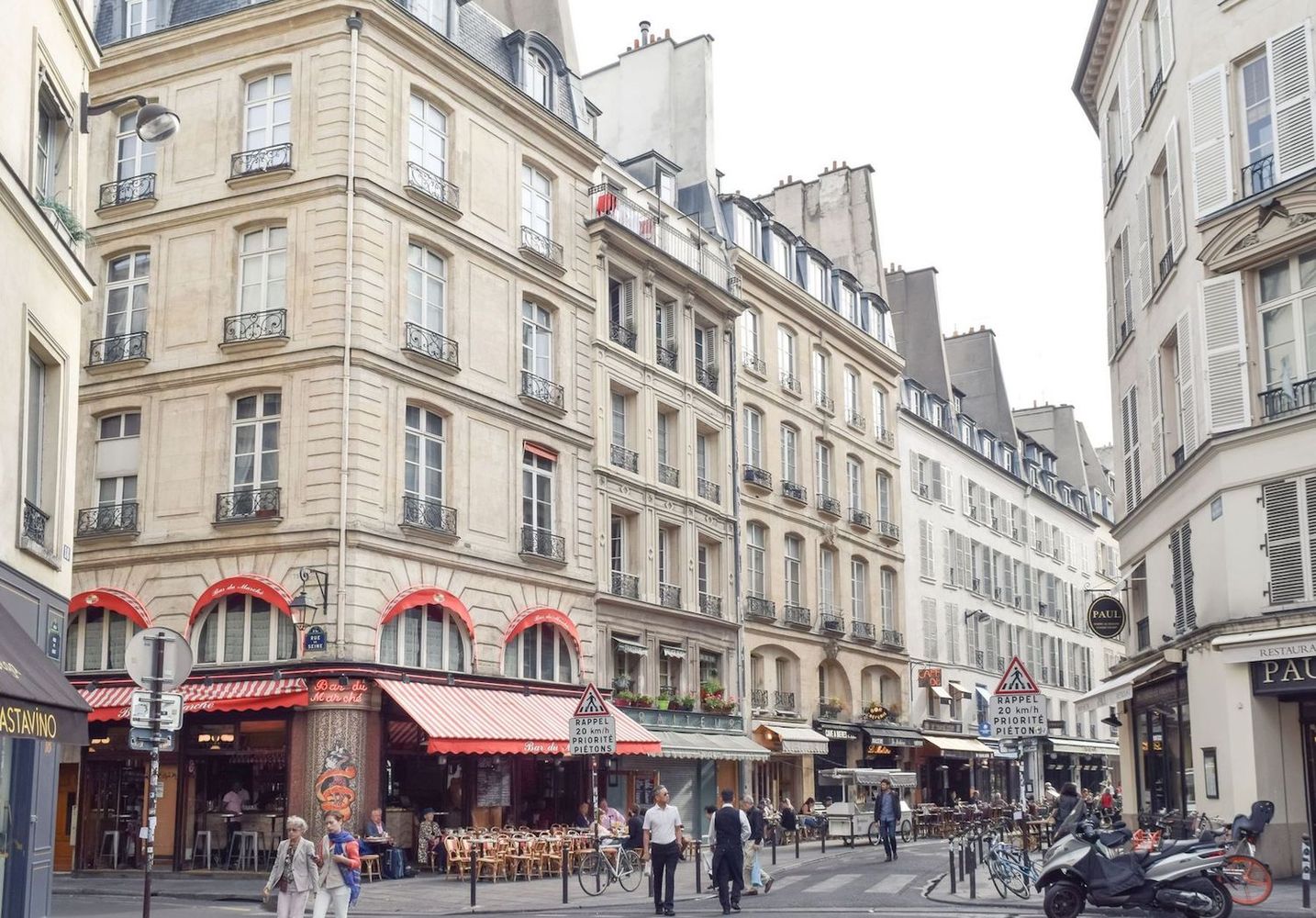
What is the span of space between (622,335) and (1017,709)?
17268mm

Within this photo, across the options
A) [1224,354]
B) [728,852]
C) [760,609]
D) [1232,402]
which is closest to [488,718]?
[728,852]

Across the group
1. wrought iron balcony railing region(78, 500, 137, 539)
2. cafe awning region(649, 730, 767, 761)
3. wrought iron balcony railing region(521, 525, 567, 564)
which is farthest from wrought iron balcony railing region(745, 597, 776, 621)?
wrought iron balcony railing region(78, 500, 137, 539)

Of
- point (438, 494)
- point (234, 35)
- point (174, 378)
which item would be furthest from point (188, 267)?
point (438, 494)

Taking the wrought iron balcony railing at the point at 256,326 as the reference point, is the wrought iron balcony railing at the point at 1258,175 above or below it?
above

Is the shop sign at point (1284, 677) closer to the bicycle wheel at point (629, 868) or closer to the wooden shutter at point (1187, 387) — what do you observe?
the wooden shutter at point (1187, 387)

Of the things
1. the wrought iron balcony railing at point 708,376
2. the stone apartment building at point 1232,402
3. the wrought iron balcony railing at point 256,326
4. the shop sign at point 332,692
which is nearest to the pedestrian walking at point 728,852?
the stone apartment building at point 1232,402

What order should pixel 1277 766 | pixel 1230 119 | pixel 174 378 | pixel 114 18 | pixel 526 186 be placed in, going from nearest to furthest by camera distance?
pixel 1277 766 → pixel 1230 119 → pixel 174 378 → pixel 114 18 → pixel 526 186

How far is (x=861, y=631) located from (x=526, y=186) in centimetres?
1961

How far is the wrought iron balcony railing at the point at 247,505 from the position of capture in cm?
2498

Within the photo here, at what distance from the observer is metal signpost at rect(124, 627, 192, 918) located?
12312 mm

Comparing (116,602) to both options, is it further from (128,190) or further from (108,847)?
(128,190)

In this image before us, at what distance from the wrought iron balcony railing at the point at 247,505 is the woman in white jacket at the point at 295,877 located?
12.3 meters

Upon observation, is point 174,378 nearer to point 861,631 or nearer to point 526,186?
point 526,186

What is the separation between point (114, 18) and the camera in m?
28.5
